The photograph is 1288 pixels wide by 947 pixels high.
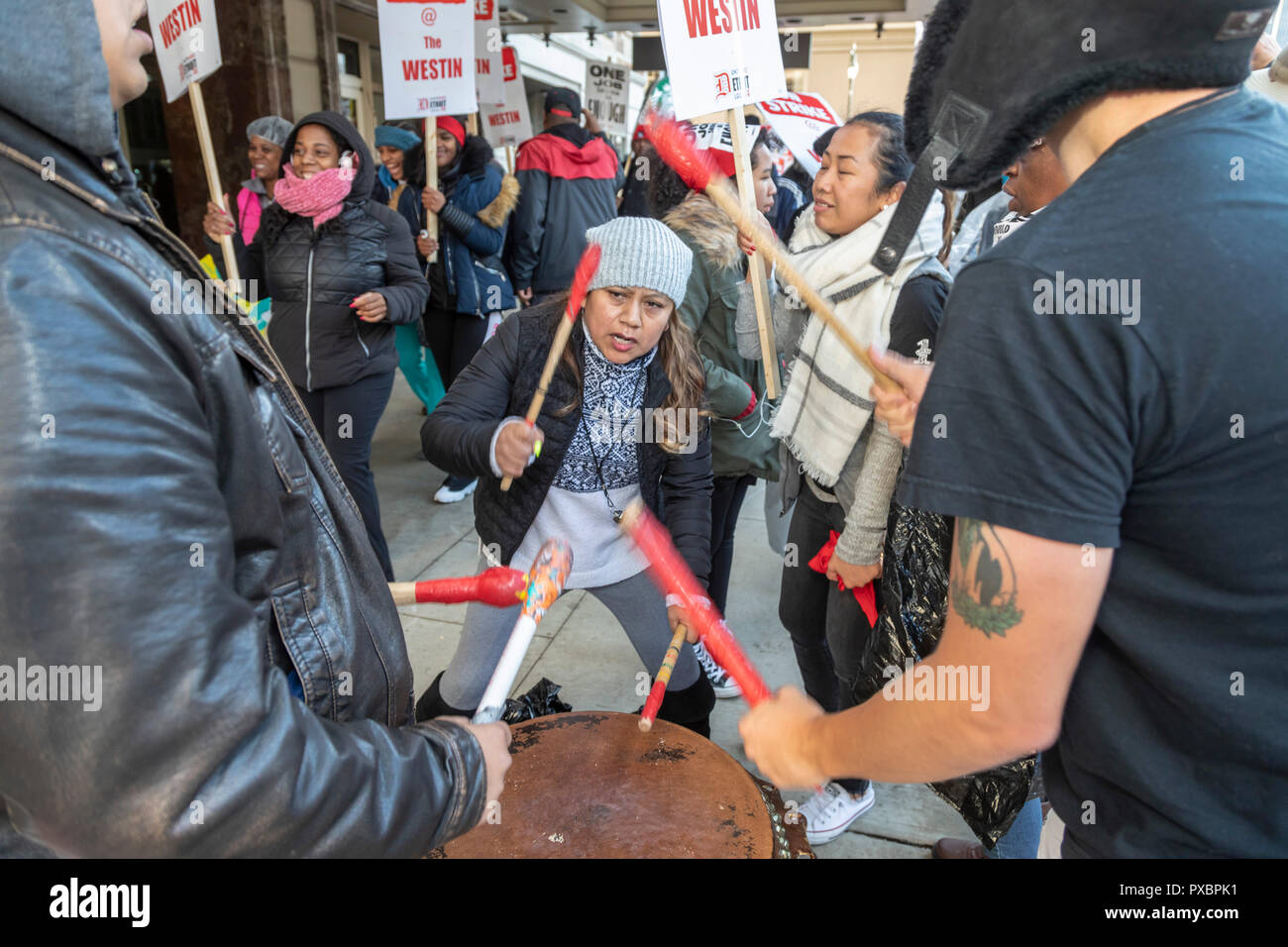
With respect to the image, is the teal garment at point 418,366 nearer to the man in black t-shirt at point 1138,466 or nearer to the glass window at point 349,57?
the man in black t-shirt at point 1138,466

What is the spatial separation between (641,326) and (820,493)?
0.83m

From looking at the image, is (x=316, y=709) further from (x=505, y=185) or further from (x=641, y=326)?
(x=505, y=185)

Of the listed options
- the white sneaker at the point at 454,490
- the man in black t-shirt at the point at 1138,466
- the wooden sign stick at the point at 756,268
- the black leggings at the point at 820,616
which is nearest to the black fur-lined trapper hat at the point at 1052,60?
the man in black t-shirt at the point at 1138,466

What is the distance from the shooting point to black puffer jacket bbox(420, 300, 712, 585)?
7.93 feet

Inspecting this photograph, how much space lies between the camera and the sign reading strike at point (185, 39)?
141 inches

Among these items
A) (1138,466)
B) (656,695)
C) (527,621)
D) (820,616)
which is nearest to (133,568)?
(527,621)

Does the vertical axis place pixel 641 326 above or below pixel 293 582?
above

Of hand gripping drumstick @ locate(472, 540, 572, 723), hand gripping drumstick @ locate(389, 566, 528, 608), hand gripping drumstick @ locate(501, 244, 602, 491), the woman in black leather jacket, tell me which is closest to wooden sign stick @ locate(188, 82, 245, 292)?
the woman in black leather jacket

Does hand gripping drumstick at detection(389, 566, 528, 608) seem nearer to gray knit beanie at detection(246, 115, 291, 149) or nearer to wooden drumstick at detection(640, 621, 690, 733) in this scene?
wooden drumstick at detection(640, 621, 690, 733)

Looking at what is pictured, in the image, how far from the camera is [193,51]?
3.63 metres

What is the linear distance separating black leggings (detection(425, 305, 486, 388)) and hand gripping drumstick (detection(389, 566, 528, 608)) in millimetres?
4013

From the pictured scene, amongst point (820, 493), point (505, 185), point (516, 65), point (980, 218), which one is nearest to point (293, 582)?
point (820, 493)

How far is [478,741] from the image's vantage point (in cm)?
119

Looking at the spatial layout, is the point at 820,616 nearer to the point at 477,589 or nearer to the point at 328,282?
the point at 477,589
